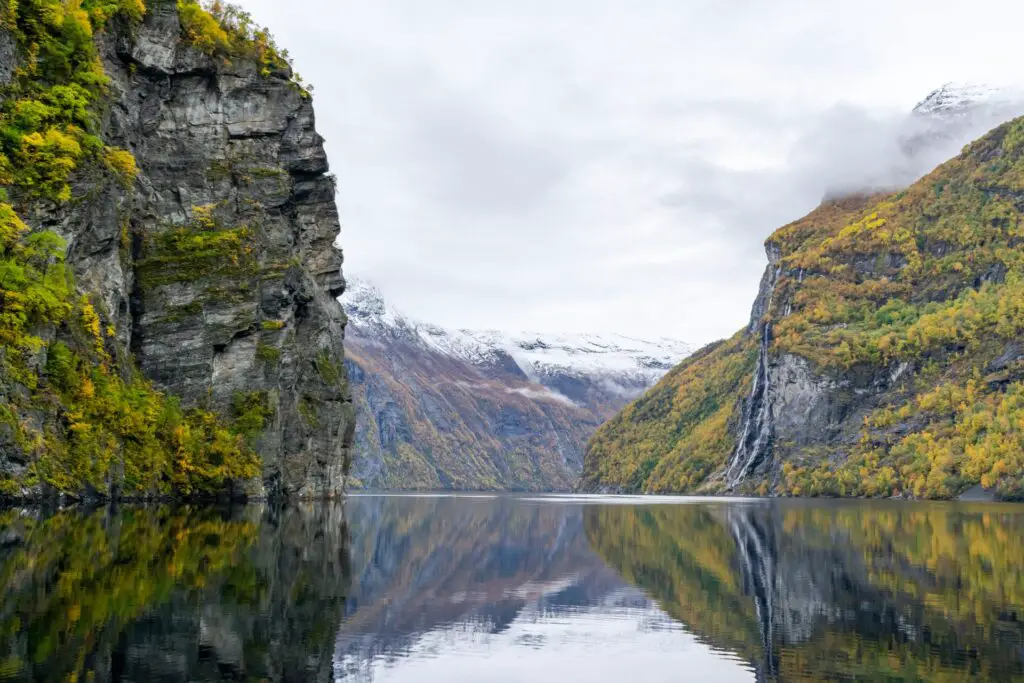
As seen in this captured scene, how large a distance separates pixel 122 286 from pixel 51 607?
5366 cm

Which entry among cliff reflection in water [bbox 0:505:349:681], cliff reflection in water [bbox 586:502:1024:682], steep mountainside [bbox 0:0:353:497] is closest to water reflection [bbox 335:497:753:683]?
cliff reflection in water [bbox 0:505:349:681]

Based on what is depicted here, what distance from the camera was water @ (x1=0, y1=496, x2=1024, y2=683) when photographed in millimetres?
18812

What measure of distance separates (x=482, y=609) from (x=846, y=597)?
1043 centimetres

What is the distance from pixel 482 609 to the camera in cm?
2802

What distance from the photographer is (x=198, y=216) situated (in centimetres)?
8269

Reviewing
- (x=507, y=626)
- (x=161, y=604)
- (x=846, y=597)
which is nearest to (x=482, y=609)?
(x=507, y=626)

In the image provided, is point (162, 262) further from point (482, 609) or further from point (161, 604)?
point (161, 604)

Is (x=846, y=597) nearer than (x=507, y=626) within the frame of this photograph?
No

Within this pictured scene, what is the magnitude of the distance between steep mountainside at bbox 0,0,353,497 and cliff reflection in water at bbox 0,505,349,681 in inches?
587

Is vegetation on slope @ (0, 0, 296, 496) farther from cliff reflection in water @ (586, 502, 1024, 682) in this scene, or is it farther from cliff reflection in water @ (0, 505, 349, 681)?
cliff reflection in water @ (586, 502, 1024, 682)

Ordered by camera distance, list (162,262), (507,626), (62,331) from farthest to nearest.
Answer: (162,262)
(62,331)
(507,626)

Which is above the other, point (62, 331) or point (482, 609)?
point (62, 331)

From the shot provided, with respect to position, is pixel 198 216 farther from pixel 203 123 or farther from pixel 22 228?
pixel 22 228

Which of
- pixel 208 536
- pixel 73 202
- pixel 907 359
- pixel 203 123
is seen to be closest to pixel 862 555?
pixel 208 536
